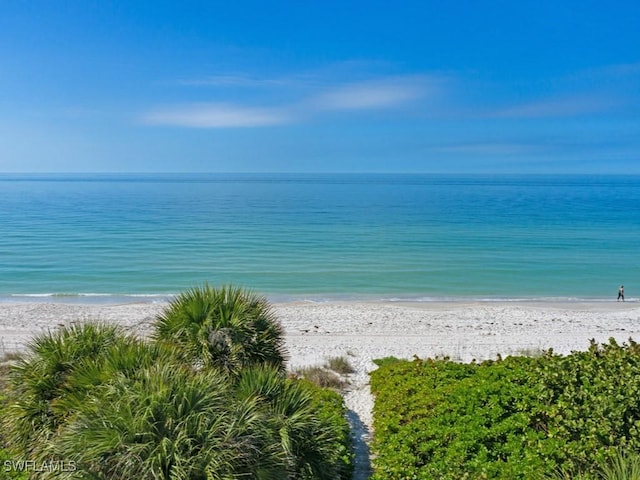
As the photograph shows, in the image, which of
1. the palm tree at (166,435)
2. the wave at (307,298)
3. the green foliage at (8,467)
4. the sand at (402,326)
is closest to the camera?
the palm tree at (166,435)

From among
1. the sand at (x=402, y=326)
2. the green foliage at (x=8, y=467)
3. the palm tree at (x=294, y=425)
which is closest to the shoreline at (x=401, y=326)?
the sand at (x=402, y=326)

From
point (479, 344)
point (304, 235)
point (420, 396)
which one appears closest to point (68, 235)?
point (304, 235)

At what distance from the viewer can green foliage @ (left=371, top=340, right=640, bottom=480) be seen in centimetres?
691

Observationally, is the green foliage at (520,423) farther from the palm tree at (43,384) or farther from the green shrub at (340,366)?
the green shrub at (340,366)

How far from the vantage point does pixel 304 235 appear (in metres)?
55.3

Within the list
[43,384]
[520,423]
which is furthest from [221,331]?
[520,423]

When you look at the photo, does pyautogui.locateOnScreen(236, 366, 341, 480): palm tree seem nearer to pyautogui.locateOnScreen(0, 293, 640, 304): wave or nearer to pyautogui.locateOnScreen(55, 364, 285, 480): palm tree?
pyautogui.locateOnScreen(55, 364, 285, 480): palm tree

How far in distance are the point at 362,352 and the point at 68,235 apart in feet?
151

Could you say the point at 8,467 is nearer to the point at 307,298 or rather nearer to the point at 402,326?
the point at 402,326

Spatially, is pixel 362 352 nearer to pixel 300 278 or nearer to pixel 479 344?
pixel 479 344

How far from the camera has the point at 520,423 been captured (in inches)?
316

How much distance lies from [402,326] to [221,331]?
53.2ft

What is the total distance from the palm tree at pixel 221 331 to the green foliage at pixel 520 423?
2574mm

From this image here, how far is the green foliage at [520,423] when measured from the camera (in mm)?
6914
